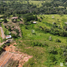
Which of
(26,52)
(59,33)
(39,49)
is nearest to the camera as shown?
(26,52)

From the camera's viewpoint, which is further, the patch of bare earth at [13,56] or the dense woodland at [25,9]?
the dense woodland at [25,9]

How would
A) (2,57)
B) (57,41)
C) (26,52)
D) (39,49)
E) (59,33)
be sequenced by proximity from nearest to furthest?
(2,57) < (26,52) < (39,49) < (57,41) < (59,33)

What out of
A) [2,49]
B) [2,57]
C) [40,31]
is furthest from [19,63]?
[40,31]

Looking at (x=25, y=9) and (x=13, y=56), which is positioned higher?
(x=25, y=9)

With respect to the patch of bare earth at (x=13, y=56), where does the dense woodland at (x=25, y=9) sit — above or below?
above

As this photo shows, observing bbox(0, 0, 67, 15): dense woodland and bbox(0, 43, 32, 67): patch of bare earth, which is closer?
bbox(0, 43, 32, 67): patch of bare earth

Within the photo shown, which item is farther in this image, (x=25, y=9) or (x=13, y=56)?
(x=25, y=9)

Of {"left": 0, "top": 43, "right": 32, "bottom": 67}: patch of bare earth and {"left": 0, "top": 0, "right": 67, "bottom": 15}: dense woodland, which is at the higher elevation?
{"left": 0, "top": 0, "right": 67, "bottom": 15}: dense woodland

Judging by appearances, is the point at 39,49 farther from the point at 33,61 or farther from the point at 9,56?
the point at 9,56
